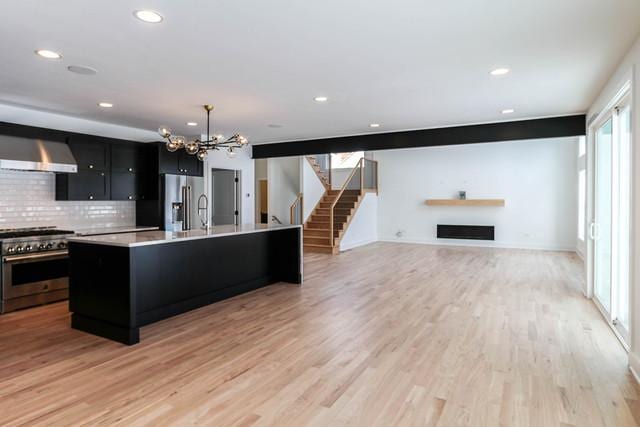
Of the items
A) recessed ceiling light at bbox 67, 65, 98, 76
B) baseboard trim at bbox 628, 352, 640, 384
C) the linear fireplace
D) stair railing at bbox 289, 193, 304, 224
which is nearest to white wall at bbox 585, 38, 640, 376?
baseboard trim at bbox 628, 352, 640, 384

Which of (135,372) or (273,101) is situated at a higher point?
(273,101)

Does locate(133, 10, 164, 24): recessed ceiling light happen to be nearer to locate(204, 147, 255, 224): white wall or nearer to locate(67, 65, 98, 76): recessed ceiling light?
locate(67, 65, 98, 76): recessed ceiling light

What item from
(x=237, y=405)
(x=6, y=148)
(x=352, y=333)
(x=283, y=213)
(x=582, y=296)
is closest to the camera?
(x=237, y=405)

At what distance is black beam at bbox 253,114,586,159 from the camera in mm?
5773

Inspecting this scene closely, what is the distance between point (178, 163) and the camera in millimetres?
6832

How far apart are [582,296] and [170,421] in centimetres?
537

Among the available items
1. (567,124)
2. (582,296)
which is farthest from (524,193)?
(582,296)

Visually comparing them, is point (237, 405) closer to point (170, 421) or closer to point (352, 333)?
point (170, 421)

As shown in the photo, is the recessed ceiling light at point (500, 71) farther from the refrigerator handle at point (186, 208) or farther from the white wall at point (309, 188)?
the white wall at point (309, 188)

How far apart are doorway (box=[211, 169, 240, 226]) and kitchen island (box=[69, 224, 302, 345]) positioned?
10.5ft

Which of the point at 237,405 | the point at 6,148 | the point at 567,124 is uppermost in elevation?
the point at 567,124

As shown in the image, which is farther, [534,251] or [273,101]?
[534,251]

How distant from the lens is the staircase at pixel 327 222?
9.84 m

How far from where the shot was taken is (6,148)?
15.7ft
